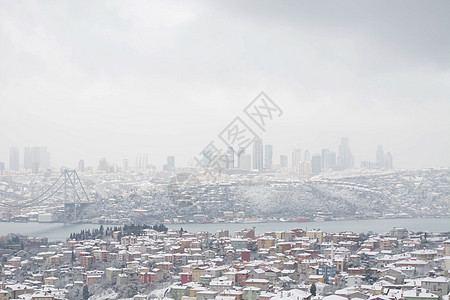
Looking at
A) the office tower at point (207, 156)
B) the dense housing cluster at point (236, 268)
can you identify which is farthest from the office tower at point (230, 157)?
the dense housing cluster at point (236, 268)

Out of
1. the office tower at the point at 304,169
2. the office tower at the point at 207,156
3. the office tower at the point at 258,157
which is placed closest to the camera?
the office tower at the point at 207,156

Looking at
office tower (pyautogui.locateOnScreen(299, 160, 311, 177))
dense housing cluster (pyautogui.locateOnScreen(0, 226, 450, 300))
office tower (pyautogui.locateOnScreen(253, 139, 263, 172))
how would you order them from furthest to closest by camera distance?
1. office tower (pyautogui.locateOnScreen(253, 139, 263, 172))
2. office tower (pyautogui.locateOnScreen(299, 160, 311, 177))
3. dense housing cluster (pyautogui.locateOnScreen(0, 226, 450, 300))

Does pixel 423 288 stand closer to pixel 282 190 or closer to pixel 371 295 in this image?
pixel 371 295

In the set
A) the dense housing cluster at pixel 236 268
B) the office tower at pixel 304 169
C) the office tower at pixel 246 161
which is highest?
the office tower at pixel 246 161

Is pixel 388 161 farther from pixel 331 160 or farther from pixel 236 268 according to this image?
pixel 236 268

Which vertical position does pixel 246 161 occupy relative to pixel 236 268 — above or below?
above

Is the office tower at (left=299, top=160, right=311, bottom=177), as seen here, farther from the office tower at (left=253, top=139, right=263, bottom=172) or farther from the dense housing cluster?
the dense housing cluster

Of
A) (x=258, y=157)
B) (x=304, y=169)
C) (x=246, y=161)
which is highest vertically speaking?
(x=258, y=157)

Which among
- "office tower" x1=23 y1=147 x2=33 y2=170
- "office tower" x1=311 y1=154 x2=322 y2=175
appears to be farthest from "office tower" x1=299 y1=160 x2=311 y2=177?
"office tower" x1=23 y1=147 x2=33 y2=170

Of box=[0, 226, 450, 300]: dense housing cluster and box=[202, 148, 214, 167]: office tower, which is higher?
box=[202, 148, 214, 167]: office tower

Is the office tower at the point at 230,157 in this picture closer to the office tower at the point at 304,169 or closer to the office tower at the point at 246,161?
the office tower at the point at 246,161

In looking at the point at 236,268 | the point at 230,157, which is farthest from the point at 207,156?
the point at 236,268
